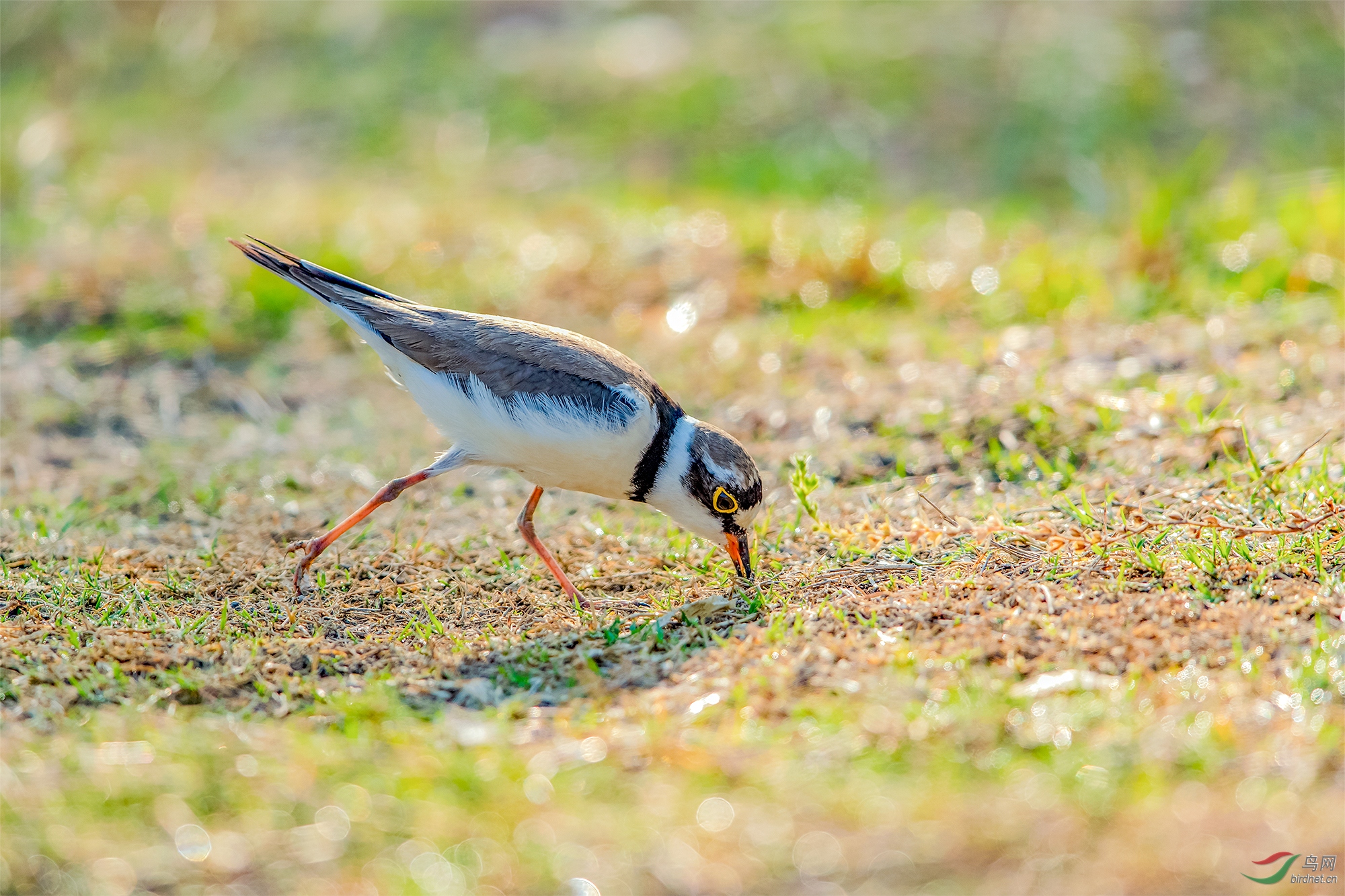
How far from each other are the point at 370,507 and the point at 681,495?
4.44 ft

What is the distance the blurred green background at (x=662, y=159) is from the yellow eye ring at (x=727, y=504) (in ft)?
11.6

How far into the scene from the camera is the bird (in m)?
5.12

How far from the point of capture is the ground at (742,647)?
3.18m

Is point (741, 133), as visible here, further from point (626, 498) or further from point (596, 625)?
point (596, 625)

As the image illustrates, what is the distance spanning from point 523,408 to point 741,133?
7418 millimetres

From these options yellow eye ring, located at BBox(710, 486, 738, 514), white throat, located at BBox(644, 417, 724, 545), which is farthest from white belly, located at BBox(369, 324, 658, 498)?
yellow eye ring, located at BBox(710, 486, 738, 514)

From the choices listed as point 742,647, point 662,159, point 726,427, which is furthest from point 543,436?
point 662,159

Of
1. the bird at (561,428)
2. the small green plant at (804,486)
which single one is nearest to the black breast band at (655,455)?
the bird at (561,428)

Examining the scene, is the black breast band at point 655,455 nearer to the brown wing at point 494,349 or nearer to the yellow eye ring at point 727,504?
the brown wing at point 494,349

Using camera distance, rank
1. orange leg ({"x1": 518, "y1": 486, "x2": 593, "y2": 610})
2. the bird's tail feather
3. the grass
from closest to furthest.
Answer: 1. the grass
2. orange leg ({"x1": 518, "y1": 486, "x2": 593, "y2": 610})
3. the bird's tail feather

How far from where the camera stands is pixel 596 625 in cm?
477

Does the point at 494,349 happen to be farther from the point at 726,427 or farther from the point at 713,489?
the point at 726,427

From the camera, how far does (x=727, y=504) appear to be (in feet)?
16.6

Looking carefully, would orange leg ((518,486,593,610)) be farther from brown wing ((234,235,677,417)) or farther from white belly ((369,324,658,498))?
brown wing ((234,235,677,417))
